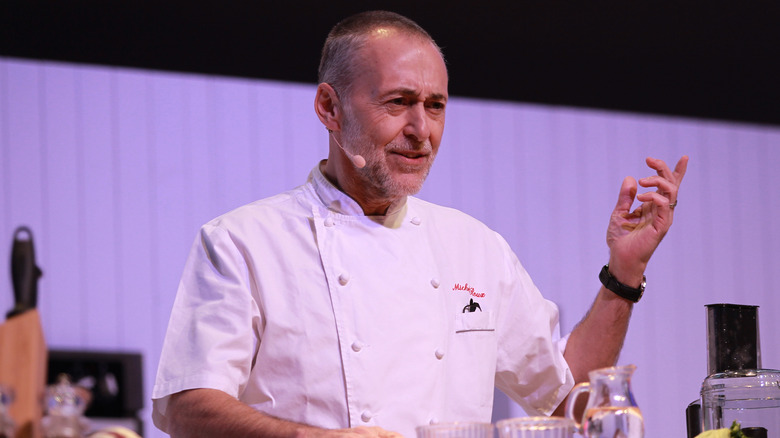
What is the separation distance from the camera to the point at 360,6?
11.6 ft

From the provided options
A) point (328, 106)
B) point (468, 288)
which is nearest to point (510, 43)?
point (328, 106)

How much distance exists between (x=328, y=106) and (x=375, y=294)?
1.38 ft

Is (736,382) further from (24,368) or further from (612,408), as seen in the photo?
(24,368)

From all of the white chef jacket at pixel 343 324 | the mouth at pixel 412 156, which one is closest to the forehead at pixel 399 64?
the mouth at pixel 412 156

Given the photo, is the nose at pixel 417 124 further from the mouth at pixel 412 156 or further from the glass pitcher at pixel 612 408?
the glass pitcher at pixel 612 408

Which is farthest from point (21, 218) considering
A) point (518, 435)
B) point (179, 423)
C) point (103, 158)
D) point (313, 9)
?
point (518, 435)

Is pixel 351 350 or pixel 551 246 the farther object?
pixel 551 246

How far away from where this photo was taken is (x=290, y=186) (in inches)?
140

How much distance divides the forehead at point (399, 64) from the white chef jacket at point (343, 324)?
23 cm

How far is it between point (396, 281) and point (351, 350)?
16cm

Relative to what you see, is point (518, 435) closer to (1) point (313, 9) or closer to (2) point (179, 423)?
(2) point (179, 423)

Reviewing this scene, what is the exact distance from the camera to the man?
1.58 meters

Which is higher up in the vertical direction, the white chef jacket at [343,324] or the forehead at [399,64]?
the forehead at [399,64]

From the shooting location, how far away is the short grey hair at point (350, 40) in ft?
5.88
